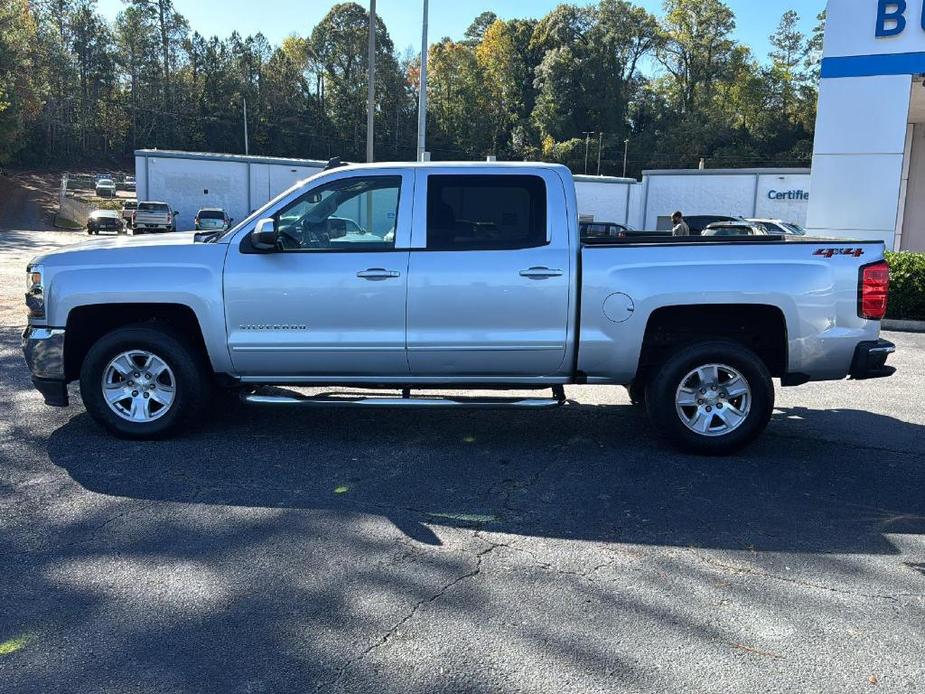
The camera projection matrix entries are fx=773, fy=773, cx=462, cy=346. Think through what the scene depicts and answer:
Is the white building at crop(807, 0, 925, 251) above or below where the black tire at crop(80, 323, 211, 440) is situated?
above

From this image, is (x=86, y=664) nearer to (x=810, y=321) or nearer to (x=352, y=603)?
(x=352, y=603)

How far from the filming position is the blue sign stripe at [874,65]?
13.7 meters

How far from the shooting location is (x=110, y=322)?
5.96 m

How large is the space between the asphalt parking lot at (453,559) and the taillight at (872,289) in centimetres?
111

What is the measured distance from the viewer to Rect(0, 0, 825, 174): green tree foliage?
267ft

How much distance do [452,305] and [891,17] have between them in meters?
12.7

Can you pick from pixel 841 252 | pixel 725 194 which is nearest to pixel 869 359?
pixel 841 252

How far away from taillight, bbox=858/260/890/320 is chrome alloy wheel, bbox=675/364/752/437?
3.19 ft

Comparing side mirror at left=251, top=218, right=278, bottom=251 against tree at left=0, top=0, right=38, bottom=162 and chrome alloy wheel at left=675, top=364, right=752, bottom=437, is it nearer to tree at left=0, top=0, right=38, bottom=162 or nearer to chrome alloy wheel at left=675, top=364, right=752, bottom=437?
chrome alloy wheel at left=675, top=364, right=752, bottom=437

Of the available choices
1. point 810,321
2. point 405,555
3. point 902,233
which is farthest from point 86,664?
point 902,233

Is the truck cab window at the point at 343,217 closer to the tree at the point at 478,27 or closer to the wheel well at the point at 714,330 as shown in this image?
the wheel well at the point at 714,330

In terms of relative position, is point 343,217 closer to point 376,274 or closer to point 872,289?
point 376,274

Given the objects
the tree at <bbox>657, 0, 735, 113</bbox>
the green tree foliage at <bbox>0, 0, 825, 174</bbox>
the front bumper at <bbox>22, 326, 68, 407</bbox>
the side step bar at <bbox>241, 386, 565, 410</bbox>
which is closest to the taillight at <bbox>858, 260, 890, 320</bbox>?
the side step bar at <bbox>241, 386, 565, 410</bbox>

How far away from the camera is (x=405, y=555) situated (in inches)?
156
